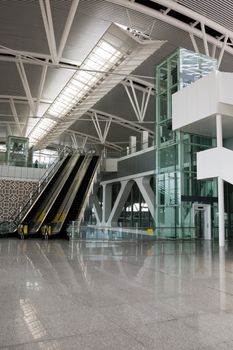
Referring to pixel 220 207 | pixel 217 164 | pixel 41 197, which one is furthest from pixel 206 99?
pixel 41 197

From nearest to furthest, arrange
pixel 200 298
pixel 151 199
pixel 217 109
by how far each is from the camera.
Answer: pixel 200 298
pixel 217 109
pixel 151 199

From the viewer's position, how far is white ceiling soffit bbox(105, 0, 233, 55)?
1869cm

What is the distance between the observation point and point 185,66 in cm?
1956

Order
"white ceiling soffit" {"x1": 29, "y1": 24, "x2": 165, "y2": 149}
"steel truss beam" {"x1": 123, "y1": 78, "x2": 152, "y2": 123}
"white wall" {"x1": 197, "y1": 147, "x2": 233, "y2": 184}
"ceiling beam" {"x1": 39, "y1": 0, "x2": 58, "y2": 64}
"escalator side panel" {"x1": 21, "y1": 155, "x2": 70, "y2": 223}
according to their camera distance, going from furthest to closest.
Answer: "steel truss beam" {"x1": 123, "y1": 78, "x2": 152, "y2": 123}
"white ceiling soffit" {"x1": 29, "y1": 24, "x2": 165, "y2": 149}
"escalator side panel" {"x1": 21, "y1": 155, "x2": 70, "y2": 223}
"ceiling beam" {"x1": 39, "y1": 0, "x2": 58, "y2": 64}
"white wall" {"x1": 197, "y1": 147, "x2": 233, "y2": 184}

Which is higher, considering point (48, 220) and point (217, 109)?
point (217, 109)

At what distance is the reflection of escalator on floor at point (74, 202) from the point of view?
17578 mm

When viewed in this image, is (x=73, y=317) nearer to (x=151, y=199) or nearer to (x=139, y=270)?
(x=139, y=270)

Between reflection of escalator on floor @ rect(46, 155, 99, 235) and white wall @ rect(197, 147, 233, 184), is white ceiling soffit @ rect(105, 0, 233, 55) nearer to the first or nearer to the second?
white wall @ rect(197, 147, 233, 184)

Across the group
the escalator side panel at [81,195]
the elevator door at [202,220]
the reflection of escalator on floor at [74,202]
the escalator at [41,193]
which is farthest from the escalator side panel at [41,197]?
the elevator door at [202,220]

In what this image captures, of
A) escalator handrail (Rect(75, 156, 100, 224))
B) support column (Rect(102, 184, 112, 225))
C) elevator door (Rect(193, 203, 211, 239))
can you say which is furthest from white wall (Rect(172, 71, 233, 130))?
support column (Rect(102, 184, 112, 225))

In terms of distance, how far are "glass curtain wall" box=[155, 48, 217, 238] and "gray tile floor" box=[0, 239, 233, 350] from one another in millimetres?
10679

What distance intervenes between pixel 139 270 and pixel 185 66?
1542cm

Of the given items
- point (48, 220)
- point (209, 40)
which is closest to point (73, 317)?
point (48, 220)

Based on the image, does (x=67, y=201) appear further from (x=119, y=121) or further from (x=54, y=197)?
(x=119, y=121)
